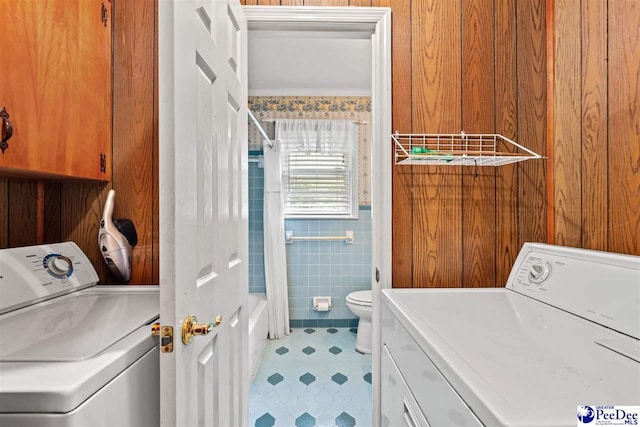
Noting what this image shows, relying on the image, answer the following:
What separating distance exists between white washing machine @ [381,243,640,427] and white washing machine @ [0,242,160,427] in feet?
2.50

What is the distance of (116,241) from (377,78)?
1366mm

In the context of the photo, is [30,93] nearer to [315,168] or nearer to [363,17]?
[363,17]

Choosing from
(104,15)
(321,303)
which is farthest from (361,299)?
(104,15)

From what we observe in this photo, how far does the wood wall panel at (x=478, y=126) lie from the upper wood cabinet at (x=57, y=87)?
1608mm

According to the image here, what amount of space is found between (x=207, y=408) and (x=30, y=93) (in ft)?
3.72

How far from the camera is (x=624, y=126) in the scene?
91 cm

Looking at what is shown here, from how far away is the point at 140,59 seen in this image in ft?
4.33

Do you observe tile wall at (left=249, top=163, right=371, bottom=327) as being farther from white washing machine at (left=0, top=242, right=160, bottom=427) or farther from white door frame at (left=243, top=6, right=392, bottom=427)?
white washing machine at (left=0, top=242, right=160, bottom=427)

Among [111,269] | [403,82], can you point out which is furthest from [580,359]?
[111,269]

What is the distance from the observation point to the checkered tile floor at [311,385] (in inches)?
67.5

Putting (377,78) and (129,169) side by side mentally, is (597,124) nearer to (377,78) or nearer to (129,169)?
(377,78)

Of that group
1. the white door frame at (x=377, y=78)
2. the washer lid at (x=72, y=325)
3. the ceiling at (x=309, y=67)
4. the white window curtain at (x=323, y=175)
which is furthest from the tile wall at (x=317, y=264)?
the washer lid at (x=72, y=325)

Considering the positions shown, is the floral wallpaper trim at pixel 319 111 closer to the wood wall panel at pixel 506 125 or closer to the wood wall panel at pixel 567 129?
the wood wall panel at pixel 506 125

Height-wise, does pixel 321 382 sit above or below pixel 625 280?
below
